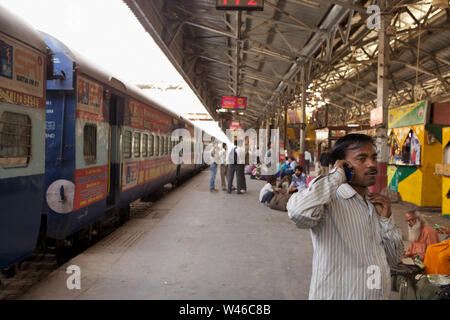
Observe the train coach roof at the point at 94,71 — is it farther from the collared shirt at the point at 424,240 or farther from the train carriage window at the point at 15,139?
the collared shirt at the point at 424,240

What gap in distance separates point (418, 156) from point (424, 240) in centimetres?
679

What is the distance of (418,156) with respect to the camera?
10867mm

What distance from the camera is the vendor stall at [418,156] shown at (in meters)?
10.6

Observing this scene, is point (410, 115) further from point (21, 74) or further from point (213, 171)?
point (21, 74)

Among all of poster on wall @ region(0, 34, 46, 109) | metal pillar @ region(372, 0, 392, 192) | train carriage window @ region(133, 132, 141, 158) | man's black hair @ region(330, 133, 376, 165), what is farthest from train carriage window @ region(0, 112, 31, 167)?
metal pillar @ region(372, 0, 392, 192)

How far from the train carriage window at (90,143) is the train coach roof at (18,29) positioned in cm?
163

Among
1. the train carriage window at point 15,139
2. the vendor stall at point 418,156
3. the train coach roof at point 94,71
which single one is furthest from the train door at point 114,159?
Result: the vendor stall at point 418,156

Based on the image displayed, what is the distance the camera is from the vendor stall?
10641mm

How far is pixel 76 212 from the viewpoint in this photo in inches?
199

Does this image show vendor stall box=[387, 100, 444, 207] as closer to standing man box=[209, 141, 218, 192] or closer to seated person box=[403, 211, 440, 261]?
seated person box=[403, 211, 440, 261]

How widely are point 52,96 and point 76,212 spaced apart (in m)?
1.68

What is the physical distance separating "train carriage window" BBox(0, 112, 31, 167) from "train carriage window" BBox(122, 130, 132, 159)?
11.1ft

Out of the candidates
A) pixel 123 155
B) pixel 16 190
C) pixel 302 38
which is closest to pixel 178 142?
pixel 302 38

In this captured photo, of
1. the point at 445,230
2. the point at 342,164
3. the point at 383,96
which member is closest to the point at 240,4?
the point at 383,96
